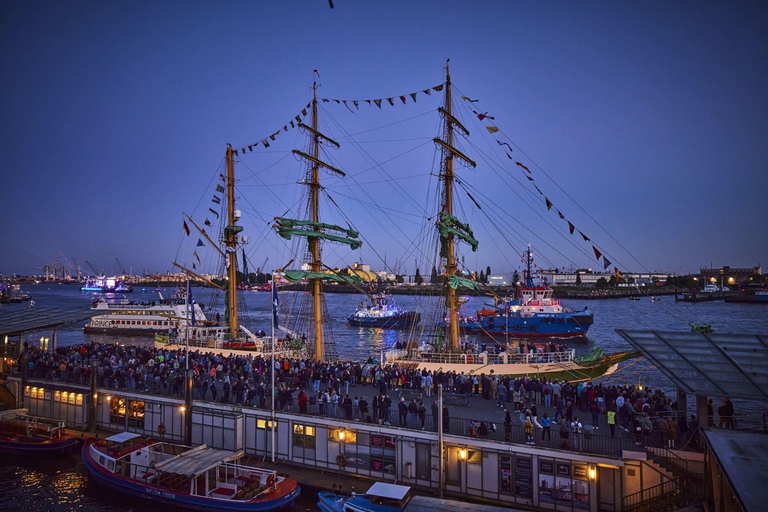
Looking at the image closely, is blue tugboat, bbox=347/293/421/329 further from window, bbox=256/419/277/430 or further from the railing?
the railing

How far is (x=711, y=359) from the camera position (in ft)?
44.8

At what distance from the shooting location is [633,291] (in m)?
190

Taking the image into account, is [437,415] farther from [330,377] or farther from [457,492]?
[330,377]

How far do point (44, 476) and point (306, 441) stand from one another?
1217 cm

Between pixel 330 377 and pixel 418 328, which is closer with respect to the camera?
pixel 330 377

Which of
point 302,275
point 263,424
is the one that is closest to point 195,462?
point 263,424

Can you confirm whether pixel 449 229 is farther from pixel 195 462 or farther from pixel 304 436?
pixel 195 462

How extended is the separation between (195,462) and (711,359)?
17419 millimetres

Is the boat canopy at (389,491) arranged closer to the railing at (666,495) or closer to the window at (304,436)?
the window at (304,436)

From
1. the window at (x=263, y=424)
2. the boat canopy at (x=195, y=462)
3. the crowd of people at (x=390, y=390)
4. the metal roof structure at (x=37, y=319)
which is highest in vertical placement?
the metal roof structure at (x=37, y=319)

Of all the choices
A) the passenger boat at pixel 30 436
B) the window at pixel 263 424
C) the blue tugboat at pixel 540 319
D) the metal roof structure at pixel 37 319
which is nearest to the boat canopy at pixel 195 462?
the window at pixel 263 424

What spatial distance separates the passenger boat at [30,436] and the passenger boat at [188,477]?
138 inches

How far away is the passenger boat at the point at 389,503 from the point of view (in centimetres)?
1323

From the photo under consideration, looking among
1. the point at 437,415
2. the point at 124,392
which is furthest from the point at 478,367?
the point at 124,392
